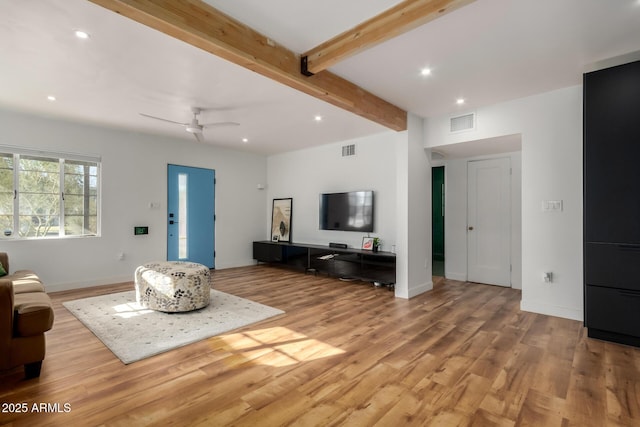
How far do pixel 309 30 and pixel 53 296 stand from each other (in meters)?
4.95

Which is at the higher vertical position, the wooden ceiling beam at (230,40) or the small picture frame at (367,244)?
the wooden ceiling beam at (230,40)

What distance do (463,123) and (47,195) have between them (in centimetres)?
630

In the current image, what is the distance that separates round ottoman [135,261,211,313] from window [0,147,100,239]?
2.11m

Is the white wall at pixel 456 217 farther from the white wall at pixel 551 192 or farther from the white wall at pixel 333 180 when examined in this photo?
the white wall at pixel 551 192

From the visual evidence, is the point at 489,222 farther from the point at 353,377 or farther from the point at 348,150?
the point at 353,377

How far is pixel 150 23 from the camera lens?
206 centimetres

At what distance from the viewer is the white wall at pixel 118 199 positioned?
4.64m

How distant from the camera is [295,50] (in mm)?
2863

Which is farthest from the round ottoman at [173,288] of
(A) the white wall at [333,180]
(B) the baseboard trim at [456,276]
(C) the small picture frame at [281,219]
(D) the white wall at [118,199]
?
(B) the baseboard trim at [456,276]

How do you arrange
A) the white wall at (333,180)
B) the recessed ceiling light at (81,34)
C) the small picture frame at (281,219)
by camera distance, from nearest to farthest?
the recessed ceiling light at (81,34)
the white wall at (333,180)
the small picture frame at (281,219)

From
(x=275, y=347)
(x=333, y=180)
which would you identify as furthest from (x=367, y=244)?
(x=275, y=347)

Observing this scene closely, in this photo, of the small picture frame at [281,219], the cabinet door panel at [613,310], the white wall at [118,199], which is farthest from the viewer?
the small picture frame at [281,219]

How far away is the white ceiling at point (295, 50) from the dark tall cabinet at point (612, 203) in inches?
14.6

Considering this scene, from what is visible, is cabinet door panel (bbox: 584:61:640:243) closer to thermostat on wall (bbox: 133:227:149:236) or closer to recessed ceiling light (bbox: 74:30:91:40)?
recessed ceiling light (bbox: 74:30:91:40)
